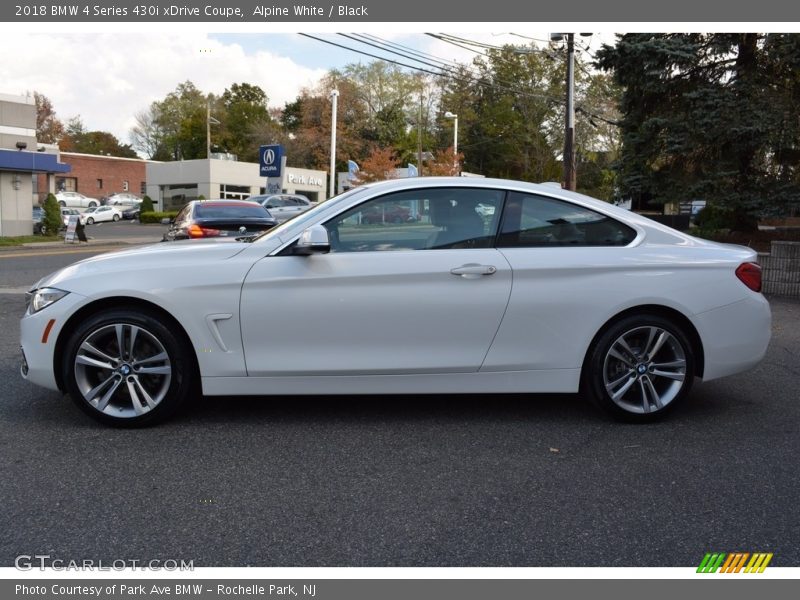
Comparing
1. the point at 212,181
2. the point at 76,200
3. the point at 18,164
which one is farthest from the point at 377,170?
the point at 76,200

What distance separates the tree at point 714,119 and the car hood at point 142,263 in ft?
44.0

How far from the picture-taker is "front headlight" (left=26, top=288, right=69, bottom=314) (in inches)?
184

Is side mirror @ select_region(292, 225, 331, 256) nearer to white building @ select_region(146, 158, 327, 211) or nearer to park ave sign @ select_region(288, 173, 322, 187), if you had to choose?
white building @ select_region(146, 158, 327, 211)

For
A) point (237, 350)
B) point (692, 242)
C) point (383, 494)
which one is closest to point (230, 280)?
point (237, 350)

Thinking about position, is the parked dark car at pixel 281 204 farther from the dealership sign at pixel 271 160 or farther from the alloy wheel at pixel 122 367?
the alloy wheel at pixel 122 367

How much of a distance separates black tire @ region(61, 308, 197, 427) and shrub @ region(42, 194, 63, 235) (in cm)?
3065

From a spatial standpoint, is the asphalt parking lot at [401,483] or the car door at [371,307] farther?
the car door at [371,307]

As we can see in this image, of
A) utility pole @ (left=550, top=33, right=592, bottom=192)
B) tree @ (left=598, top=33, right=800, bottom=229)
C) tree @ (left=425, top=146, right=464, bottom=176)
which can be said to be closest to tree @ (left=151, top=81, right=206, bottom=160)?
tree @ (left=425, top=146, right=464, bottom=176)

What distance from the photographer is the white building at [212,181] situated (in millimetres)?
52781

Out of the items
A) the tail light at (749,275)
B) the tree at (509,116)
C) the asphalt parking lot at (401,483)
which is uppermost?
the tree at (509,116)

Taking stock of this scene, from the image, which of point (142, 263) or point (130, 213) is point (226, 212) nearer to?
point (142, 263)

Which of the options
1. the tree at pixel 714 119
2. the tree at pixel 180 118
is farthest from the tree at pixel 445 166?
the tree at pixel 180 118

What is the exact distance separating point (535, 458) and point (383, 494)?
1.05 metres

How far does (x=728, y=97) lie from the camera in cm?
1560
